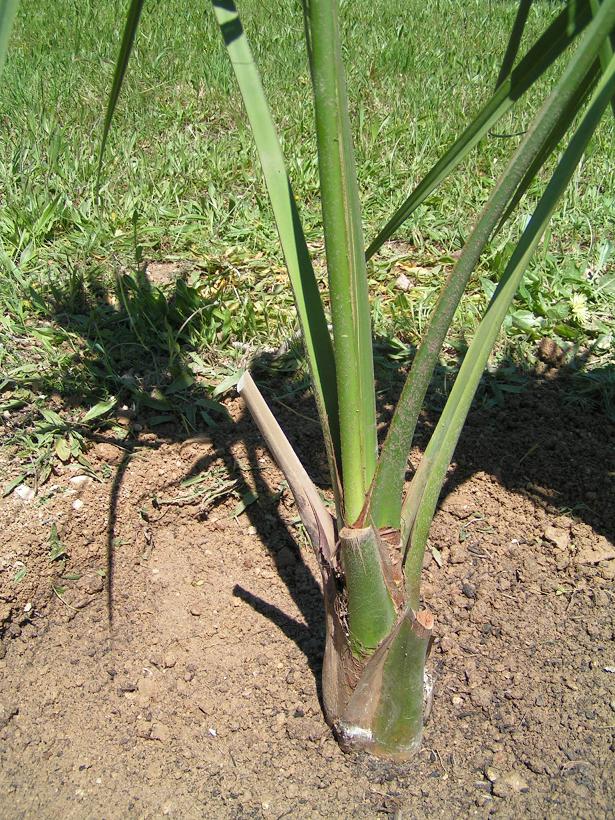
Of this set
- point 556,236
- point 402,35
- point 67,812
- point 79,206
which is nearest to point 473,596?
point 67,812

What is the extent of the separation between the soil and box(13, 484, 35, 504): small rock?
0.04 feet

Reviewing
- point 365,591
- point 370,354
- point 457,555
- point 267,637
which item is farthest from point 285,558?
point 370,354

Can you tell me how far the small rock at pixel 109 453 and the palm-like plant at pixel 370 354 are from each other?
0.73m

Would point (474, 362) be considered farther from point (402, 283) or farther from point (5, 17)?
point (402, 283)

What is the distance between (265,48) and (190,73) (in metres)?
0.46

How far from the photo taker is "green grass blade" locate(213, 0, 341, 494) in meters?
1.11

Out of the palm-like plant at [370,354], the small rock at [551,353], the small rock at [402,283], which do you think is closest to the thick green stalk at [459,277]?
the palm-like plant at [370,354]

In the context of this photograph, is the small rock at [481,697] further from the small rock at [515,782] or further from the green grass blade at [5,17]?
the green grass blade at [5,17]

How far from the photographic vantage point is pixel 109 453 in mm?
1971

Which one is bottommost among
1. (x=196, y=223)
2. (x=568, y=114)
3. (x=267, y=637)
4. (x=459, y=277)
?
(x=267, y=637)

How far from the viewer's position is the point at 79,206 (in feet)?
8.90

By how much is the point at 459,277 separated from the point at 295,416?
1.03 m

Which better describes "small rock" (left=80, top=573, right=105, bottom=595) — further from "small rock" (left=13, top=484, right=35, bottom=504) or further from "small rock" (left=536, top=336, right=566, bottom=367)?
"small rock" (left=536, top=336, right=566, bottom=367)

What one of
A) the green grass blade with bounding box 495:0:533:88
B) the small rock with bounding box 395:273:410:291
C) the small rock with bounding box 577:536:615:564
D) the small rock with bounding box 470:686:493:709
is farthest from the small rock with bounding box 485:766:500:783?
the small rock with bounding box 395:273:410:291
